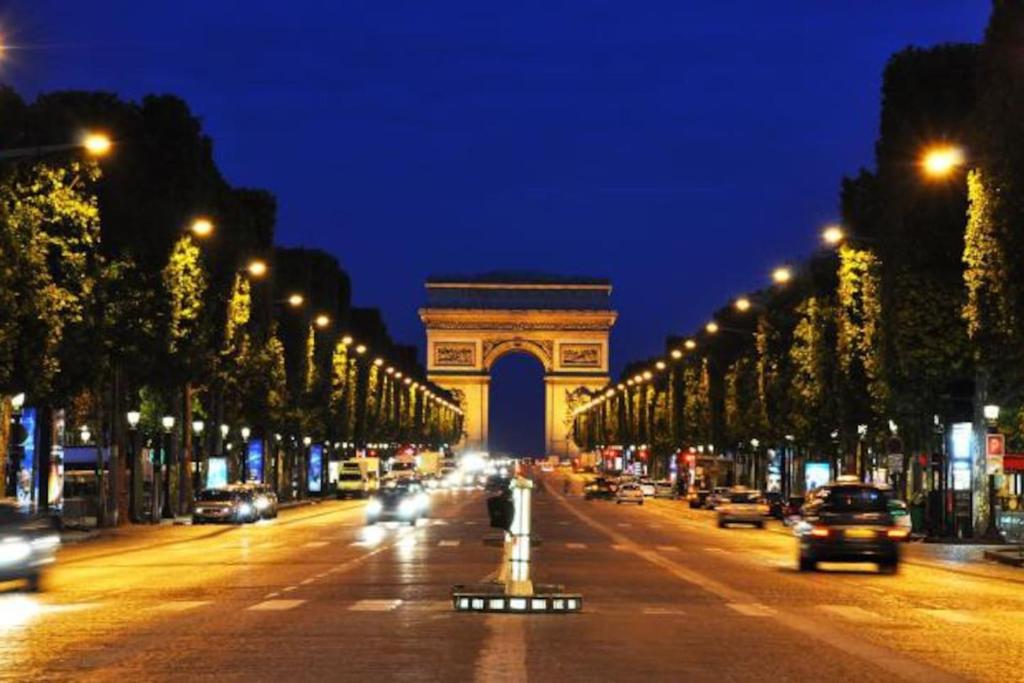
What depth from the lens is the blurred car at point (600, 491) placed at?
11344 centimetres

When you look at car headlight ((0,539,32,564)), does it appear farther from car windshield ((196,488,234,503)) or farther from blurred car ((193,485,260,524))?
car windshield ((196,488,234,503))

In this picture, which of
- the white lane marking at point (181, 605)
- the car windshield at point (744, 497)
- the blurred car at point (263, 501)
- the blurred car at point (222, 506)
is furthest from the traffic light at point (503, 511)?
the blurred car at point (263, 501)

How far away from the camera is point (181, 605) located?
2522 centimetres

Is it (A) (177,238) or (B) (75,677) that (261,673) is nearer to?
(B) (75,677)

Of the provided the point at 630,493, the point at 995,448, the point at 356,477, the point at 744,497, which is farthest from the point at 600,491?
the point at 995,448

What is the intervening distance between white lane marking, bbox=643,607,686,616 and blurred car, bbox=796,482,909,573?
1124 centimetres

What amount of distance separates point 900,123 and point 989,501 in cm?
1245

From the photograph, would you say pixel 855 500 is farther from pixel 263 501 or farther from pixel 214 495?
pixel 263 501

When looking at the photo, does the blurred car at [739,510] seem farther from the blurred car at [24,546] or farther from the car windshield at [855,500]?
the blurred car at [24,546]

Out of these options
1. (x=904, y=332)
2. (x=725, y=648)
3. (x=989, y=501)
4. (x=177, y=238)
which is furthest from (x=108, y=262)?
(x=725, y=648)

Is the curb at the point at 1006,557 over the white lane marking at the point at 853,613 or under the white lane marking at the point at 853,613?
under

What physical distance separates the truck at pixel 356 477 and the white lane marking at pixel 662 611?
90989 mm

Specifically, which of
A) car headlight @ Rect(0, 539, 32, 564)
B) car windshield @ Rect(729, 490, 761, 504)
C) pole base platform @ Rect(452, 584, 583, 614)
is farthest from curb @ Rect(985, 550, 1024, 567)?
car windshield @ Rect(729, 490, 761, 504)

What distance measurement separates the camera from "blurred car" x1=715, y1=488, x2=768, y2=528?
230 ft
